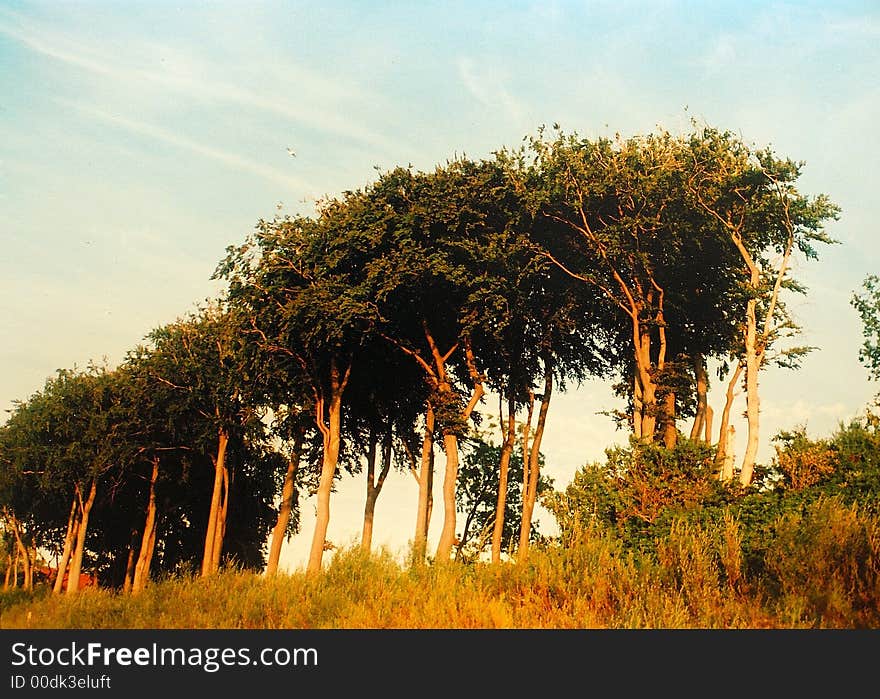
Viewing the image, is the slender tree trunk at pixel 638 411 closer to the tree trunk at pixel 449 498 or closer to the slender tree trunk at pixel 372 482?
the tree trunk at pixel 449 498

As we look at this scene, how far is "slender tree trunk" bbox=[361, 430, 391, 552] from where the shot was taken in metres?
39.9

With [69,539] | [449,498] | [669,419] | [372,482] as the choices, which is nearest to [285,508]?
[372,482]

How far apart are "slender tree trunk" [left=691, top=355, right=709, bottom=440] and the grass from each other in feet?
56.1

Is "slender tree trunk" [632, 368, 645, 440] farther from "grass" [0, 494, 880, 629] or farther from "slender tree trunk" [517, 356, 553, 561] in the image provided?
"grass" [0, 494, 880, 629]

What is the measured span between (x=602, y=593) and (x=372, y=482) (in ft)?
84.5

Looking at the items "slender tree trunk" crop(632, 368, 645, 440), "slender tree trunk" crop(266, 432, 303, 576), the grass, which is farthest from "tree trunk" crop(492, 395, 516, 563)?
the grass

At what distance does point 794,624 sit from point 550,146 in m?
26.9

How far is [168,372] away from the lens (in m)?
46.8

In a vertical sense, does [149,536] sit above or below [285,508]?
below

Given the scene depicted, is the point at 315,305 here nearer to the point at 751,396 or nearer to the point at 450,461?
the point at 450,461

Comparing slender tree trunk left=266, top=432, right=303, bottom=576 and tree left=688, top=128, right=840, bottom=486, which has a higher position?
tree left=688, top=128, right=840, bottom=486

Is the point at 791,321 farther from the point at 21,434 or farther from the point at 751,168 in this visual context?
the point at 21,434

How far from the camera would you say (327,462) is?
114 ft
